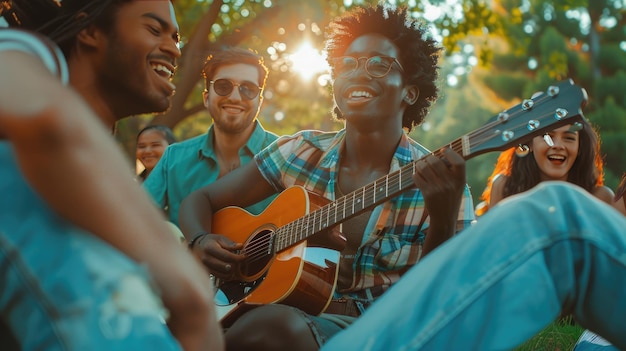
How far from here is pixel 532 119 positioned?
2.92 metres

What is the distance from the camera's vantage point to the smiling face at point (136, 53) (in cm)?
186

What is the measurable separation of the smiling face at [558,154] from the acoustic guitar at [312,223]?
8.70ft

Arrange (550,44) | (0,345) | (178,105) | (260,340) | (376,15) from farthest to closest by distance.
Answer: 1. (550,44)
2. (178,105)
3. (376,15)
4. (260,340)
5. (0,345)

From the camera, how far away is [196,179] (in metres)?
5.91

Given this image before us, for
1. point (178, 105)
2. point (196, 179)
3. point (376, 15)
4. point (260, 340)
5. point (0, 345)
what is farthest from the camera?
point (178, 105)

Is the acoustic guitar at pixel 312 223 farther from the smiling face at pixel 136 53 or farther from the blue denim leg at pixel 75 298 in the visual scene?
the blue denim leg at pixel 75 298

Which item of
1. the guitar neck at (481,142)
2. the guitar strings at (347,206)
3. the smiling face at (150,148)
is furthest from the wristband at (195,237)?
the smiling face at (150,148)

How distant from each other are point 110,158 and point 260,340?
175cm

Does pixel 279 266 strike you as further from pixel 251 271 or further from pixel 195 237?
pixel 195 237

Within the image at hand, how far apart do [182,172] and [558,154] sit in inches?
111

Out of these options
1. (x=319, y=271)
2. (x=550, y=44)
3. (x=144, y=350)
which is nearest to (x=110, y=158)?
(x=144, y=350)

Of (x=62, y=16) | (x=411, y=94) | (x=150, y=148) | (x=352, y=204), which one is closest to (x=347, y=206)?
(x=352, y=204)

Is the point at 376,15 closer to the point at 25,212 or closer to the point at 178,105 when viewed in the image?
the point at 25,212

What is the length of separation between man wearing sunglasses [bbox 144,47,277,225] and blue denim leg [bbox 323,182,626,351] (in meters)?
4.22
